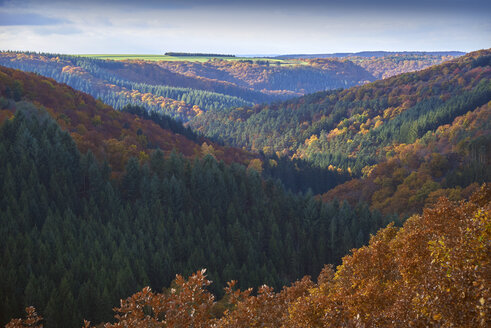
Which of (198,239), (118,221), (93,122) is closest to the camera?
(118,221)

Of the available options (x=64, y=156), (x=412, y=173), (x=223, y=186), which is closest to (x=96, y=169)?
(x=64, y=156)

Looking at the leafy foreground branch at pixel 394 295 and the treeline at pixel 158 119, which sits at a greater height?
the leafy foreground branch at pixel 394 295

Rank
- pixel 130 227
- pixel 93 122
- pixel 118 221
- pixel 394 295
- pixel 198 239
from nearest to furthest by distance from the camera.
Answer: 1. pixel 394 295
2. pixel 118 221
3. pixel 130 227
4. pixel 198 239
5. pixel 93 122

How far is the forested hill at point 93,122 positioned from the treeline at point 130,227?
9.54 m

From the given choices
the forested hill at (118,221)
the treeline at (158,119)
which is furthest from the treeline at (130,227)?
the treeline at (158,119)

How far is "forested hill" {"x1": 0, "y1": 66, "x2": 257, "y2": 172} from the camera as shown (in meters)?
117

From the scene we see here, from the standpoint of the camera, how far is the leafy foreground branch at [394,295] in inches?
619

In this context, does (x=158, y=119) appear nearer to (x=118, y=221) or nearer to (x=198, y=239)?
(x=118, y=221)

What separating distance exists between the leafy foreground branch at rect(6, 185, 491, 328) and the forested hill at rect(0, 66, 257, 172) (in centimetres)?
9446

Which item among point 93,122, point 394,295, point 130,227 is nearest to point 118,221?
point 130,227

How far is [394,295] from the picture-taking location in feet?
73.2

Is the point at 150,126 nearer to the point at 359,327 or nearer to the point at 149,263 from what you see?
the point at 149,263

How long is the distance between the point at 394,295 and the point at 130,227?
76523 millimetres

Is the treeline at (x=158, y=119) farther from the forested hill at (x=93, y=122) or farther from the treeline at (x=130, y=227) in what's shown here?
the treeline at (x=130, y=227)
